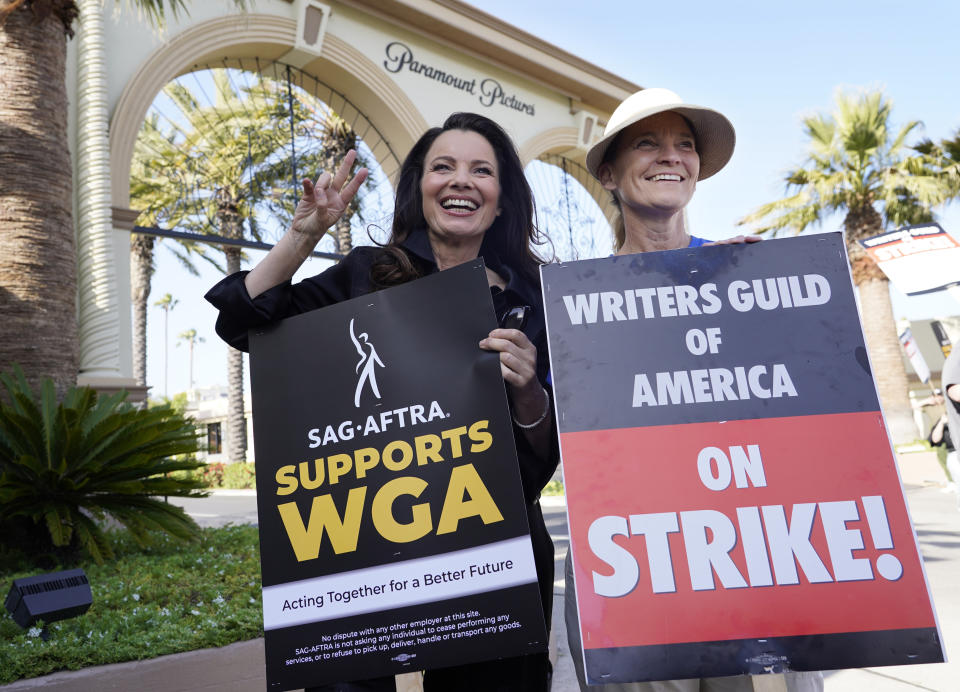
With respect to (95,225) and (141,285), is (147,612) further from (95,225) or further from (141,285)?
(141,285)

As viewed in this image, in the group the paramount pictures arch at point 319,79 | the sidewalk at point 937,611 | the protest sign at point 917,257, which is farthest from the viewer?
the paramount pictures arch at point 319,79

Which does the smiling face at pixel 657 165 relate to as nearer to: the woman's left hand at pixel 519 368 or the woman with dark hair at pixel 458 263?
the woman with dark hair at pixel 458 263

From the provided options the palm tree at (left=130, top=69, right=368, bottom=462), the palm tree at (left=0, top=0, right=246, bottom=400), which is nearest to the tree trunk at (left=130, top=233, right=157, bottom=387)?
the palm tree at (left=130, top=69, right=368, bottom=462)

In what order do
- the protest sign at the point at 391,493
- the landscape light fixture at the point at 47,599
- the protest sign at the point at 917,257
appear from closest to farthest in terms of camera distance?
the protest sign at the point at 391,493 < the landscape light fixture at the point at 47,599 < the protest sign at the point at 917,257

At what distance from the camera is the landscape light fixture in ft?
11.4

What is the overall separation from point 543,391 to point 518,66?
13804 mm

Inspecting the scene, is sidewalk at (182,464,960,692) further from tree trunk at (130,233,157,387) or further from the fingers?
tree trunk at (130,233,157,387)

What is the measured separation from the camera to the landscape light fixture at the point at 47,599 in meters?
3.47

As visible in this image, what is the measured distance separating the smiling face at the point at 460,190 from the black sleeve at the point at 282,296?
0.73 feet

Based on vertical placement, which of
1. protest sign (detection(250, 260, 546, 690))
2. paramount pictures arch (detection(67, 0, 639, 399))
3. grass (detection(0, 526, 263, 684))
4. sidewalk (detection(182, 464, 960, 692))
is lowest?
sidewalk (detection(182, 464, 960, 692))

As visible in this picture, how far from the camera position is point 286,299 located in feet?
6.70

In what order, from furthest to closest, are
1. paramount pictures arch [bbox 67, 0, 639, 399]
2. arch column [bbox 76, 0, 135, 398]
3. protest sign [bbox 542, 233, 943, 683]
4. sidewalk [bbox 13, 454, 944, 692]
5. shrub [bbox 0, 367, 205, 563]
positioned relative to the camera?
paramount pictures arch [bbox 67, 0, 639, 399]
arch column [bbox 76, 0, 135, 398]
shrub [bbox 0, 367, 205, 563]
sidewalk [bbox 13, 454, 944, 692]
protest sign [bbox 542, 233, 943, 683]

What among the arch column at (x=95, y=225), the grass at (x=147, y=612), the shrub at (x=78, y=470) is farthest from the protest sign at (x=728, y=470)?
the arch column at (x=95, y=225)

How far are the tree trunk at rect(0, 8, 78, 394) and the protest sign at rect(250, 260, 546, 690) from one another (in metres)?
4.96
